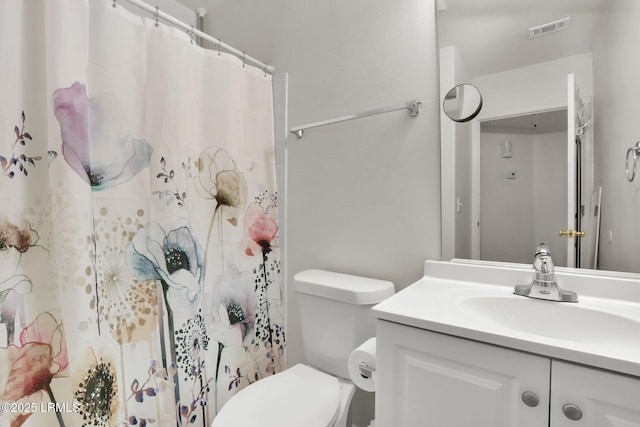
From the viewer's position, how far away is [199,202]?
1285mm

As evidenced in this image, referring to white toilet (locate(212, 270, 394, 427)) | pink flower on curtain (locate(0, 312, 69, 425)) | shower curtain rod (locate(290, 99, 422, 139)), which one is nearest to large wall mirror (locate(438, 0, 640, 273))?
shower curtain rod (locate(290, 99, 422, 139))

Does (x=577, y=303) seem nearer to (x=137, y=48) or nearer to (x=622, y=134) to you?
(x=622, y=134)

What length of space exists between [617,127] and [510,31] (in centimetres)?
47

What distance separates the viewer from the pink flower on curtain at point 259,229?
1.50 meters

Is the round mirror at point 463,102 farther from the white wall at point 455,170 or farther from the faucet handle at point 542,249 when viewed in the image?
the faucet handle at point 542,249

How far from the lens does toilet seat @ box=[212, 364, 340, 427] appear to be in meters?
0.99

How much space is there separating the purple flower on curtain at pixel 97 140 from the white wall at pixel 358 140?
73 cm

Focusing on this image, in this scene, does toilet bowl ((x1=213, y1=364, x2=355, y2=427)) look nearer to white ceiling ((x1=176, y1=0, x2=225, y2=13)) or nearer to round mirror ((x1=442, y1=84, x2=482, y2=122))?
round mirror ((x1=442, y1=84, x2=482, y2=122))

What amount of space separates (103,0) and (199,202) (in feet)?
2.45

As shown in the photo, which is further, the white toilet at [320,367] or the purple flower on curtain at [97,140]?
the white toilet at [320,367]

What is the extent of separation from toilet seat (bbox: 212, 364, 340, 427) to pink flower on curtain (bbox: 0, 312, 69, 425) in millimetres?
521

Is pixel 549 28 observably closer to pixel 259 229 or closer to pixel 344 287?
pixel 344 287

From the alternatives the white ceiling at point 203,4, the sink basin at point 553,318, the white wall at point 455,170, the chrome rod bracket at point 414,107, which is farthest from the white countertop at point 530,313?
the white ceiling at point 203,4

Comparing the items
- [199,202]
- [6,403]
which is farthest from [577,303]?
[6,403]
